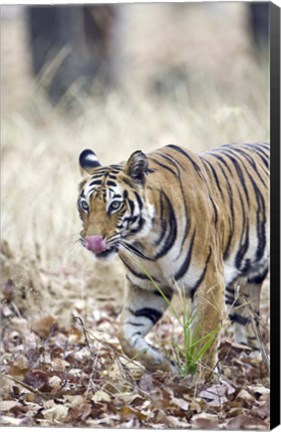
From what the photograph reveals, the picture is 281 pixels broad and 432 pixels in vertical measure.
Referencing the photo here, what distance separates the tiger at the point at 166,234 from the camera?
6461mm

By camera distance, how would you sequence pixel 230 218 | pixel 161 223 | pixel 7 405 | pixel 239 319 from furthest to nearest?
pixel 239 319, pixel 230 218, pixel 161 223, pixel 7 405

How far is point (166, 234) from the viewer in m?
6.58

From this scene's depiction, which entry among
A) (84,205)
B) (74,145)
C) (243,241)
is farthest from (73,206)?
(84,205)

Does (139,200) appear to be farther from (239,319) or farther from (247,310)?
(239,319)

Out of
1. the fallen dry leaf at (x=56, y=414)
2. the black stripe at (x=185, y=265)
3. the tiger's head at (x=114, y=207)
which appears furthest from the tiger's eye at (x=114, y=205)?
the fallen dry leaf at (x=56, y=414)

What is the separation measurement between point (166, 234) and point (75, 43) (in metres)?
6.02

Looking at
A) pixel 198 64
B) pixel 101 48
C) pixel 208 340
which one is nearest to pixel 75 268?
pixel 208 340

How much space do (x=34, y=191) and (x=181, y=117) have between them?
1398mm

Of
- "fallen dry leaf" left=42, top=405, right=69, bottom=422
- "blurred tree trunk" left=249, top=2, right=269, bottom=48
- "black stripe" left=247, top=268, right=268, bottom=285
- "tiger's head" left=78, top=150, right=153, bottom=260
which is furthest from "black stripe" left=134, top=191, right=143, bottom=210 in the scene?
"blurred tree trunk" left=249, top=2, right=269, bottom=48

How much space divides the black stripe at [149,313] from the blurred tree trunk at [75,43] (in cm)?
457

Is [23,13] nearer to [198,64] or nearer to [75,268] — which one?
[198,64]

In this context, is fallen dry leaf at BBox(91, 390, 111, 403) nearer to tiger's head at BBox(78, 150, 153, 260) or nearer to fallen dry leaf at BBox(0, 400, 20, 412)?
fallen dry leaf at BBox(0, 400, 20, 412)

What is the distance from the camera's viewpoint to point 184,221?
6566mm

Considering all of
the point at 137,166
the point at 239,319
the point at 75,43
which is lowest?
the point at 239,319
